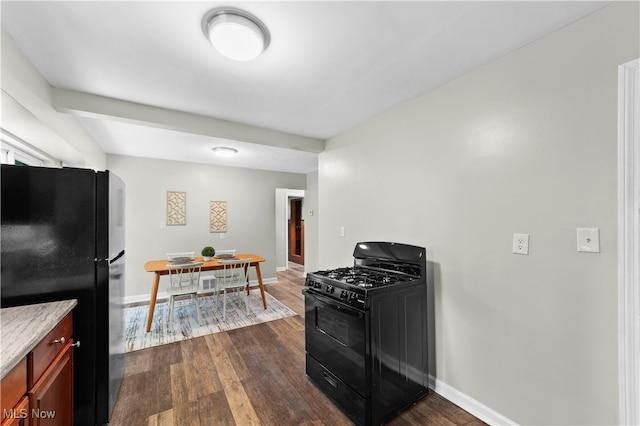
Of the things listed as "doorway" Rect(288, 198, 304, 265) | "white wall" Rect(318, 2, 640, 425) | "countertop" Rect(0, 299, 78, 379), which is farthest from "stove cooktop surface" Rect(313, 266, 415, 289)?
"doorway" Rect(288, 198, 304, 265)

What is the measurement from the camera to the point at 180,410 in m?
1.93

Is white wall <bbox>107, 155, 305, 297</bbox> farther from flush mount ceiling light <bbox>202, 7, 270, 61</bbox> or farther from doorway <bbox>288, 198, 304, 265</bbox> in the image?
flush mount ceiling light <bbox>202, 7, 270, 61</bbox>

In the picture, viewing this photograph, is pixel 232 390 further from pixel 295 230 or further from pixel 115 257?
pixel 295 230

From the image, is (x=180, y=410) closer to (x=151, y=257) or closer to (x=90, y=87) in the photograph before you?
(x=90, y=87)

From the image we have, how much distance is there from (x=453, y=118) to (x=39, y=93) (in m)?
3.03

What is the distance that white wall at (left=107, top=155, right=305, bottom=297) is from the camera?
14.7ft

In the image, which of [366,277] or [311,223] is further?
[311,223]

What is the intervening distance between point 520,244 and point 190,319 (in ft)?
12.6

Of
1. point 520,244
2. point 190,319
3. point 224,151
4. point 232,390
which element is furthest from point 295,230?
point 520,244

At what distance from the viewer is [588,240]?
4.62 feet

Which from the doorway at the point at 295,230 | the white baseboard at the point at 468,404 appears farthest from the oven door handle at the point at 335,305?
the doorway at the point at 295,230

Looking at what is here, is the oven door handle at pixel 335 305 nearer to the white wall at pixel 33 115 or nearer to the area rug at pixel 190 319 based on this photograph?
the area rug at pixel 190 319

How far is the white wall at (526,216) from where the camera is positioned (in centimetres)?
137

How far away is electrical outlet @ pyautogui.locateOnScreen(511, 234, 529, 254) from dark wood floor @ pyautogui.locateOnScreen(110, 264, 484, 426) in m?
1.21
